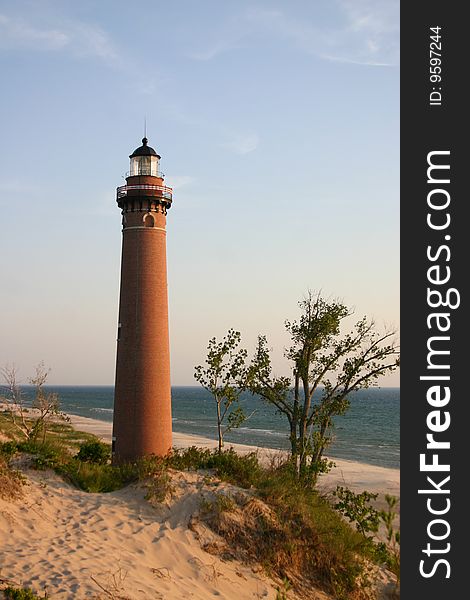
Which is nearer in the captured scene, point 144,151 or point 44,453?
point 44,453

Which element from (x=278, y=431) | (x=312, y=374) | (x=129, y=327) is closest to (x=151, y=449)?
(x=129, y=327)

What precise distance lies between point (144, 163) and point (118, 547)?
17516 millimetres

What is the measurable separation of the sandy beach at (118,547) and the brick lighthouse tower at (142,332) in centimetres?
626

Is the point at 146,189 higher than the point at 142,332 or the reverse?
higher

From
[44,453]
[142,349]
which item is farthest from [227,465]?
[142,349]

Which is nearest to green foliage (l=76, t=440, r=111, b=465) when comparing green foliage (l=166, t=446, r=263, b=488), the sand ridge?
green foliage (l=166, t=446, r=263, b=488)

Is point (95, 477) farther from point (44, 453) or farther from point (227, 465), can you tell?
point (227, 465)

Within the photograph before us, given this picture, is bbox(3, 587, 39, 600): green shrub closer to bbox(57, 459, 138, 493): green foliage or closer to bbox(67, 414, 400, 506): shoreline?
bbox(57, 459, 138, 493): green foliage

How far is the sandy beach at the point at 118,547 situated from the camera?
11.5 m

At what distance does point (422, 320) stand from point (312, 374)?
14.5 m

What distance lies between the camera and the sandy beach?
11.5 meters

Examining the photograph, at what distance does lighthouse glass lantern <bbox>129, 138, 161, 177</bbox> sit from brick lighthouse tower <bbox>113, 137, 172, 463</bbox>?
479 mm

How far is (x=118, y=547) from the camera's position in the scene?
45.7 ft

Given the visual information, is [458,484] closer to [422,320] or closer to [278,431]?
[422,320]
